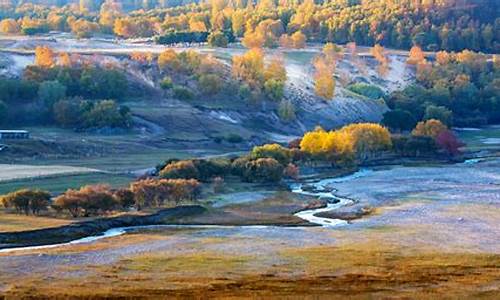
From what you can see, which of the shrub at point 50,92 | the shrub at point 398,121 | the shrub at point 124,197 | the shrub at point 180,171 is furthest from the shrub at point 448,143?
the shrub at point 124,197

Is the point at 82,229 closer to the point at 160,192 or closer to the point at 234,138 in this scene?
the point at 160,192

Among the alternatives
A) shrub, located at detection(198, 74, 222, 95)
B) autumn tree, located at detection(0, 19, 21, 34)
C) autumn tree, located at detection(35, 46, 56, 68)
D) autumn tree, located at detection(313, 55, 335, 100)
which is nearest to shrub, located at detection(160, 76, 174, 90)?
shrub, located at detection(198, 74, 222, 95)

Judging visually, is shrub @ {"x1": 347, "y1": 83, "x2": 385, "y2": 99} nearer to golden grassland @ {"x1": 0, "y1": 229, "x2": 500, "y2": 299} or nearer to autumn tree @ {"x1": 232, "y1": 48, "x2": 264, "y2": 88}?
autumn tree @ {"x1": 232, "y1": 48, "x2": 264, "y2": 88}

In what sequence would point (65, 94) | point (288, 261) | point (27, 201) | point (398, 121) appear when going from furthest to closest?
point (398, 121) → point (65, 94) → point (27, 201) → point (288, 261)

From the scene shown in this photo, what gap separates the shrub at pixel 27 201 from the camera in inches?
2448

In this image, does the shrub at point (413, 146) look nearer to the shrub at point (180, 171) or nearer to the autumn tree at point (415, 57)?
the shrub at point (180, 171)

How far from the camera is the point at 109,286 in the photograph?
144 feet

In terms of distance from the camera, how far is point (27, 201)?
62219 millimetres

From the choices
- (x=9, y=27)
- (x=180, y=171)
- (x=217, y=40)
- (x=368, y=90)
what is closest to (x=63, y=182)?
(x=180, y=171)

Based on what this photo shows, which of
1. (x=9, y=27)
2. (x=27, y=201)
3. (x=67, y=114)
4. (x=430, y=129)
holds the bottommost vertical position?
(x=430, y=129)

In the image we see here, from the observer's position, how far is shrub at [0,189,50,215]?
62188 mm

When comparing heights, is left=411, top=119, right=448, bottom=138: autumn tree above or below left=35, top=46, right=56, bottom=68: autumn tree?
below

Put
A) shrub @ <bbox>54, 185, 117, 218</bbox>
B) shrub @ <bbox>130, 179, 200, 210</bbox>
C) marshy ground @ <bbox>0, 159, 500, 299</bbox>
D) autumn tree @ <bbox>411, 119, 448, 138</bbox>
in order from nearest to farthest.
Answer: marshy ground @ <bbox>0, 159, 500, 299</bbox> < shrub @ <bbox>54, 185, 117, 218</bbox> < shrub @ <bbox>130, 179, 200, 210</bbox> < autumn tree @ <bbox>411, 119, 448, 138</bbox>

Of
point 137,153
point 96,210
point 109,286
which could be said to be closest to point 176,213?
point 96,210
